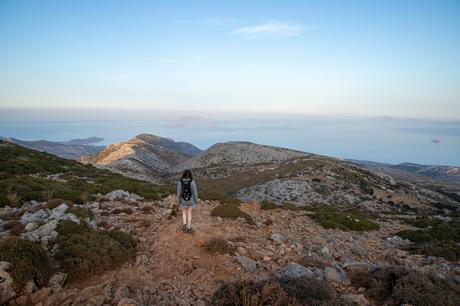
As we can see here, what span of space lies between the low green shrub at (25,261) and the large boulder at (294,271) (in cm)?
596

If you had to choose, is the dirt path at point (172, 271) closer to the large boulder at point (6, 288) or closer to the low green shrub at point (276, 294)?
the low green shrub at point (276, 294)

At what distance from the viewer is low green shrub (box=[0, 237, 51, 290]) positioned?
645 centimetres

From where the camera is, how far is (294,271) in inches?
334

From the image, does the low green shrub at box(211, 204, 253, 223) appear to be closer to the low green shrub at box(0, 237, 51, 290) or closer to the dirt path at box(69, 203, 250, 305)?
the dirt path at box(69, 203, 250, 305)

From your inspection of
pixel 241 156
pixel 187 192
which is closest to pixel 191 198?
pixel 187 192

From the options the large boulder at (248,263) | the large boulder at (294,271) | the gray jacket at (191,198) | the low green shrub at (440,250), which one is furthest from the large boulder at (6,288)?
the low green shrub at (440,250)

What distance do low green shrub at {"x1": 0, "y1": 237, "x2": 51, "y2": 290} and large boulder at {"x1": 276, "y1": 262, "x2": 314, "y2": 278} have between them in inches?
235

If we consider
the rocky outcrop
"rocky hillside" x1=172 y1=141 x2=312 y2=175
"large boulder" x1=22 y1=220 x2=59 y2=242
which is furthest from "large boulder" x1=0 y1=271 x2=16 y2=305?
the rocky outcrop

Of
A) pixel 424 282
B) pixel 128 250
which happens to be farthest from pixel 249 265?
pixel 424 282

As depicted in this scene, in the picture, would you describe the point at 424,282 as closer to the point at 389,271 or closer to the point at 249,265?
the point at 389,271

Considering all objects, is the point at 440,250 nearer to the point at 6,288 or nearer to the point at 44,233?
the point at 6,288

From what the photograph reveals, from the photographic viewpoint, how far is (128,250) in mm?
8914

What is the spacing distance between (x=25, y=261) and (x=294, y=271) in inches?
270

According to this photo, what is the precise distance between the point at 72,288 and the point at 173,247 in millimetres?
3593
